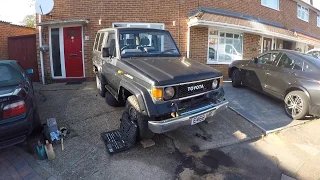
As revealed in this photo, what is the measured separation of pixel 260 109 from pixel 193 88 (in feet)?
10.0

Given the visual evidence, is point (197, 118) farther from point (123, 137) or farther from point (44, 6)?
point (44, 6)

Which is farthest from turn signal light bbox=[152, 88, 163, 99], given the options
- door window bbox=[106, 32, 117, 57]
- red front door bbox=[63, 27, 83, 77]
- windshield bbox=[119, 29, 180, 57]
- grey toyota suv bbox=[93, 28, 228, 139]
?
red front door bbox=[63, 27, 83, 77]

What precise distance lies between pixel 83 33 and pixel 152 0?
310 centimetres

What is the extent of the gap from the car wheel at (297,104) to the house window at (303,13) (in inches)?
547

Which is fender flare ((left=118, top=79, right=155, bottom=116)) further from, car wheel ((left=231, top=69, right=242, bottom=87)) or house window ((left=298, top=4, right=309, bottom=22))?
house window ((left=298, top=4, right=309, bottom=22))

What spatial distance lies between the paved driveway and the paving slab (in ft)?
1.05

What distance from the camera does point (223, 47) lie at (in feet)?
33.2

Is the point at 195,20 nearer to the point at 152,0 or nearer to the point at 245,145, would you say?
the point at 152,0

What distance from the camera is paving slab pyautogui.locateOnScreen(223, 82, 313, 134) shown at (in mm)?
4720

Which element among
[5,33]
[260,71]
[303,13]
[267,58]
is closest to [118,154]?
[260,71]

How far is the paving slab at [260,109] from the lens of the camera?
4.72 meters

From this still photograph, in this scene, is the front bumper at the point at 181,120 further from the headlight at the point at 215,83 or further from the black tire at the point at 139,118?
the headlight at the point at 215,83

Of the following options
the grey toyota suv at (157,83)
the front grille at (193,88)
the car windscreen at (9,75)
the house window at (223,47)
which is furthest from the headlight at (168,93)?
the house window at (223,47)

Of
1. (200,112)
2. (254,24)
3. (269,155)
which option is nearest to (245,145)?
(269,155)
